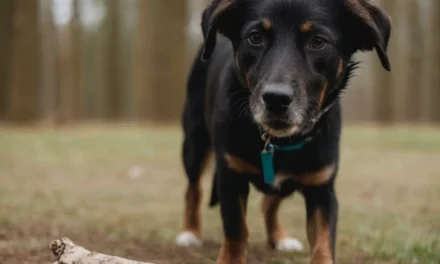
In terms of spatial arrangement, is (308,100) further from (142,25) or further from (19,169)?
(142,25)

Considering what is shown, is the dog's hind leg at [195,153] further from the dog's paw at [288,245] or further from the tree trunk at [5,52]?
the tree trunk at [5,52]

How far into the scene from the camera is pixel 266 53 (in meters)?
3.66

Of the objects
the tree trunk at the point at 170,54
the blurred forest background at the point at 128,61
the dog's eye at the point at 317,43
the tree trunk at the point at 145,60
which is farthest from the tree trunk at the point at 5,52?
the dog's eye at the point at 317,43

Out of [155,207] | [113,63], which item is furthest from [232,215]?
[113,63]

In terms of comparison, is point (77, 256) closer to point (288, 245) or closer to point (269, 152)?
point (269, 152)

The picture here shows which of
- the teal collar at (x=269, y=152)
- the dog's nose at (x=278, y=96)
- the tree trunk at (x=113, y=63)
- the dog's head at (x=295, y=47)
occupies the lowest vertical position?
the tree trunk at (x=113, y=63)

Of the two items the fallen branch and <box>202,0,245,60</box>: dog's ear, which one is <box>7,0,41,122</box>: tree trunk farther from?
the fallen branch

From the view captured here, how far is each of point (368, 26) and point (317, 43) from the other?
0.37 meters

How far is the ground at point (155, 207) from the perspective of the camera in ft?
14.6

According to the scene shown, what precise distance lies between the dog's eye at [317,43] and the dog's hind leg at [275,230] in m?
1.43

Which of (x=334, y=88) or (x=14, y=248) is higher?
(x=334, y=88)

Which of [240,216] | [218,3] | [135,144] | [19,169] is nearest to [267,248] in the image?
[240,216]

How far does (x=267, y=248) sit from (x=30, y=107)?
14.4m

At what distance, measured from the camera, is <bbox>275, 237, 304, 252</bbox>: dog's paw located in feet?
15.6
